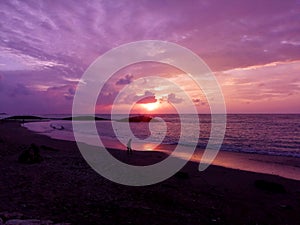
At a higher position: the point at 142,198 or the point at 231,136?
the point at 142,198

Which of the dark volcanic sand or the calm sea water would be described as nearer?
the dark volcanic sand

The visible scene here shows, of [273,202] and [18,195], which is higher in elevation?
[18,195]

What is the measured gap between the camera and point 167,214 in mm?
8914

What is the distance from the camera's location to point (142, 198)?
10711 mm

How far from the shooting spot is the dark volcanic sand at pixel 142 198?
8602 millimetres

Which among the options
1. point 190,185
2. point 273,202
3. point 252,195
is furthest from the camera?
point 190,185

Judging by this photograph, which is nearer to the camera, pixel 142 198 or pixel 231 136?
pixel 142 198

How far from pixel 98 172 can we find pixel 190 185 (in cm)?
548

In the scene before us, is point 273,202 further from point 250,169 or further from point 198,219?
point 250,169

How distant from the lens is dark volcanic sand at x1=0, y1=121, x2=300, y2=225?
28.2 ft

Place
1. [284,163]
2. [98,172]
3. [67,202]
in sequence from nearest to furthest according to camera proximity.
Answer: [67,202] → [98,172] → [284,163]

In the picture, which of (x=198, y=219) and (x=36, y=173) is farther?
(x=36, y=173)

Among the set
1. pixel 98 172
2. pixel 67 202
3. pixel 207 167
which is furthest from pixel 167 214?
pixel 207 167

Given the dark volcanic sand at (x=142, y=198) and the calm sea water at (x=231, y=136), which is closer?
the dark volcanic sand at (x=142, y=198)
